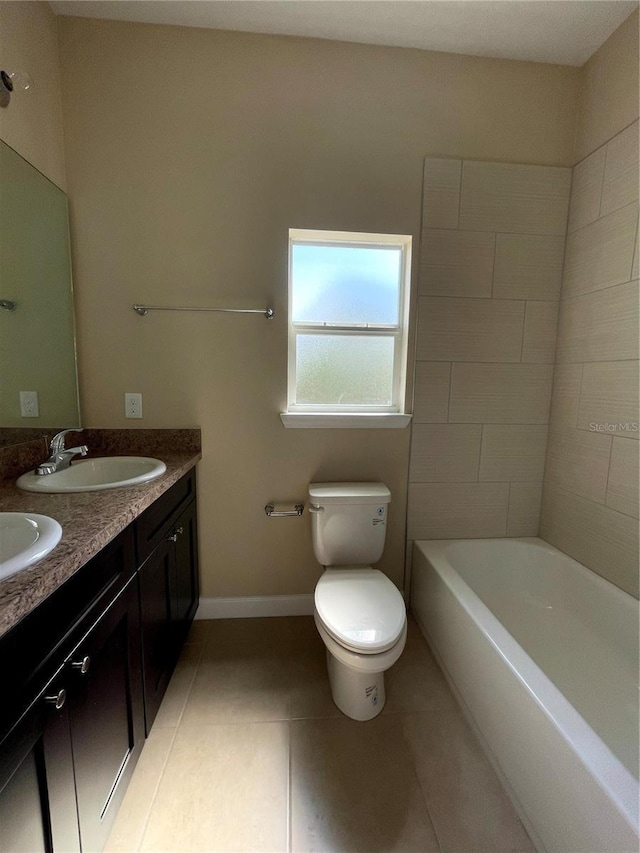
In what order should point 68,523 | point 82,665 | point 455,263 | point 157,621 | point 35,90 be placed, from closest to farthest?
1. point 82,665
2. point 68,523
3. point 157,621
4. point 35,90
5. point 455,263

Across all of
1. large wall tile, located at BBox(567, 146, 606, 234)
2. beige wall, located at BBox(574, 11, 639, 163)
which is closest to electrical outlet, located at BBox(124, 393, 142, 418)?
large wall tile, located at BBox(567, 146, 606, 234)

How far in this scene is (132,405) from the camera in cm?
162

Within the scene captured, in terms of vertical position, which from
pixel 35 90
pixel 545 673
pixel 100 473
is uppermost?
pixel 35 90

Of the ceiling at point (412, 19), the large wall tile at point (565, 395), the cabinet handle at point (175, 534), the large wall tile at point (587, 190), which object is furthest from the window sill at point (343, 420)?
the ceiling at point (412, 19)

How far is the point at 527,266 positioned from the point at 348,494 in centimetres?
142

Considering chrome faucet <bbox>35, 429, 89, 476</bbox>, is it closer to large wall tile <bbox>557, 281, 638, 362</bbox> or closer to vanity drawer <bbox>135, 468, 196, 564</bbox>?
vanity drawer <bbox>135, 468, 196, 564</bbox>

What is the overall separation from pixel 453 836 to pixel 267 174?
244cm

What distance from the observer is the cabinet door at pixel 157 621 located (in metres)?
1.12

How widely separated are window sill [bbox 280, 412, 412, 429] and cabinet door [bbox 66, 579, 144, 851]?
2.98 feet

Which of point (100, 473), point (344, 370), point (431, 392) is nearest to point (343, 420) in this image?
point (344, 370)

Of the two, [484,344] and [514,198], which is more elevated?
[514,198]

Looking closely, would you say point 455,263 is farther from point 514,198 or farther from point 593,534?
point 593,534

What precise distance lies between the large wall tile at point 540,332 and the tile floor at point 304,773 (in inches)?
61.9

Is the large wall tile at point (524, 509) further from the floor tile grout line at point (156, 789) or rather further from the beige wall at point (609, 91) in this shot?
the floor tile grout line at point (156, 789)
